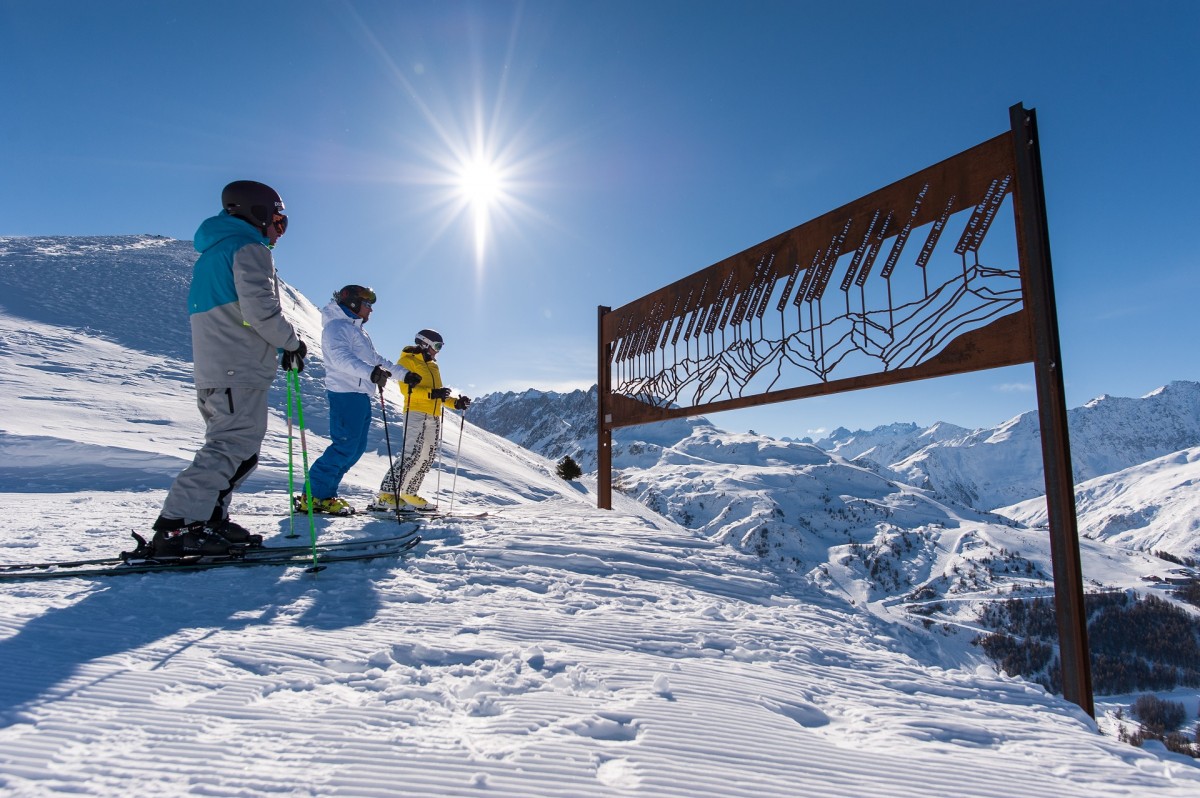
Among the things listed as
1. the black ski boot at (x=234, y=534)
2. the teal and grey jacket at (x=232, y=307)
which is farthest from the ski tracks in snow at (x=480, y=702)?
the teal and grey jacket at (x=232, y=307)

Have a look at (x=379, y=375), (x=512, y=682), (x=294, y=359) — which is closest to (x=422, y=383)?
(x=379, y=375)

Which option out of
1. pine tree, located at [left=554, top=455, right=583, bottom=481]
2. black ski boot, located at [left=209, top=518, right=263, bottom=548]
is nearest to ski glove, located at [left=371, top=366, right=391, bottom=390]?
black ski boot, located at [left=209, top=518, right=263, bottom=548]

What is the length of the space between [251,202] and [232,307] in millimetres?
679

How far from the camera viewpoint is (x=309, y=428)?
9570 millimetres

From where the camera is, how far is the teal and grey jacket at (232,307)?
124 inches

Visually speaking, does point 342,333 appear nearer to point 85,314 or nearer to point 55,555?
point 55,555

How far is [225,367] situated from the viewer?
3229 mm

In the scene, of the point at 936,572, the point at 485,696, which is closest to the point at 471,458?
the point at 485,696

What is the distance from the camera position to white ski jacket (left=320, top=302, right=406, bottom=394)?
17.3ft

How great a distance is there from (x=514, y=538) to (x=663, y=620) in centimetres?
176

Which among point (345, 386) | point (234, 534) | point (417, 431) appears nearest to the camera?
point (234, 534)

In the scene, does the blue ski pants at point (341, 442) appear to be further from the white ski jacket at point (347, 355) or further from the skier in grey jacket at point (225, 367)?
the skier in grey jacket at point (225, 367)

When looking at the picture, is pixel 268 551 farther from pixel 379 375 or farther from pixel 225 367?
pixel 379 375

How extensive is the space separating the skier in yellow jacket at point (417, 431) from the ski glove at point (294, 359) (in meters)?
2.26
